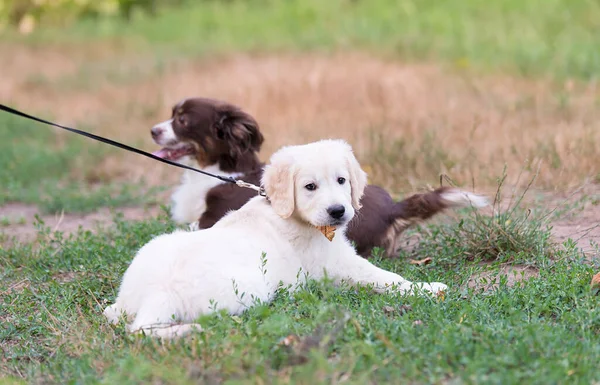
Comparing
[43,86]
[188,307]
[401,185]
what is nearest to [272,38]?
[43,86]

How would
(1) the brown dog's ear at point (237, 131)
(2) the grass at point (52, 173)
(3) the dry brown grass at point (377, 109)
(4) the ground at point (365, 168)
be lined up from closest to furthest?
(4) the ground at point (365, 168)
(1) the brown dog's ear at point (237, 131)
(3) the dry brown grass at point (377, 109)
(2) the grass at point (52, 173)

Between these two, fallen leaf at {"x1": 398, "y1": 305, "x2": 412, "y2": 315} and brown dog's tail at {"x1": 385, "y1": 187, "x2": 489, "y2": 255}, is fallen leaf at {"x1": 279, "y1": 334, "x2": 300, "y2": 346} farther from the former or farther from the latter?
brown dog's tail at {"x1": 385, "y1": 187, "x2": 489, "y2": 255}

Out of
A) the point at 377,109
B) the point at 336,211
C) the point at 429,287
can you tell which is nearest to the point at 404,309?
the point at 429,287

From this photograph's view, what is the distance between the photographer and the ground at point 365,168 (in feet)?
12.5

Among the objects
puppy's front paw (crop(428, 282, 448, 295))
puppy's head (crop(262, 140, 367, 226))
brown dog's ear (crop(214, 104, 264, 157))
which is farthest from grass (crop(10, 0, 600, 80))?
puppy's head (crop(262, 140, 367, 226))

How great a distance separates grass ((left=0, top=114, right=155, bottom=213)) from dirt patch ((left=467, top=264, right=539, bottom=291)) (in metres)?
4.27

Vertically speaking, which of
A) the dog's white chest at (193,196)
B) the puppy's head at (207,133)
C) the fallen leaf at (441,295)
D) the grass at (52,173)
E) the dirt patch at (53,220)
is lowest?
the grass at (52,173)

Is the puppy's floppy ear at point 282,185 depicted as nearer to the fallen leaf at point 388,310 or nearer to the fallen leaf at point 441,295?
the fallen leaf at point 388,310

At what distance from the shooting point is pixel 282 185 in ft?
16.3

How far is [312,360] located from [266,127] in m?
7.50

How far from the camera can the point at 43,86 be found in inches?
620

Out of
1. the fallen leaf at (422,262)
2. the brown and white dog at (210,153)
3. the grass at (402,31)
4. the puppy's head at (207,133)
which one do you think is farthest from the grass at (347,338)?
the grass at (402,31)

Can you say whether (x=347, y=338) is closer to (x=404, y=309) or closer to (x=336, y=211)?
(x=404, y=309)

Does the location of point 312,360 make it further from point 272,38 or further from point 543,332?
point 272,38
